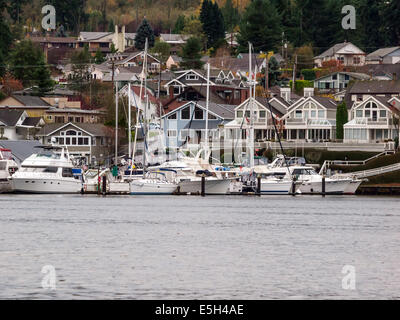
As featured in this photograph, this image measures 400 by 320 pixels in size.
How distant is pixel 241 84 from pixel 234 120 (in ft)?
89.2

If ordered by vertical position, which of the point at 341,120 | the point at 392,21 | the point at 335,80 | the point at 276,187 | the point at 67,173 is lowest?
the point at 276,187

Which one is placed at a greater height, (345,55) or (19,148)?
(345,55)

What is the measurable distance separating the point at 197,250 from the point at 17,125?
262 feet

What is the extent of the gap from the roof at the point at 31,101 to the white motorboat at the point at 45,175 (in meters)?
48.0

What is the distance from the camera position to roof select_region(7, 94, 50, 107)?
135175 millimetres

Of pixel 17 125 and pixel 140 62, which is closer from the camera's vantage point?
pixel 17 125

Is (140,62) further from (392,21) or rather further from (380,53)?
(392,21)

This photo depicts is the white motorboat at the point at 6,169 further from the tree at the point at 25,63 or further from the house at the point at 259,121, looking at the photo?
the tree at the point at 25,63

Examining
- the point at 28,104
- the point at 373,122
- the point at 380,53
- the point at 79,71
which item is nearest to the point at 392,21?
the point at 380,53

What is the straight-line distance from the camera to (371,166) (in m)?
100

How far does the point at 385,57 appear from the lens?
584 ft

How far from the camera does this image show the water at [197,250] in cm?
3775

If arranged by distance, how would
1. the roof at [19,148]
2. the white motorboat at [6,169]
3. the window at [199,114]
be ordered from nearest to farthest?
the white motorboat at [6,169] < the roof at [19,148] < the window at [199,114]

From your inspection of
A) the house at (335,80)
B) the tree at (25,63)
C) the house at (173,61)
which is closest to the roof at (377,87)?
the house at (335,80)
